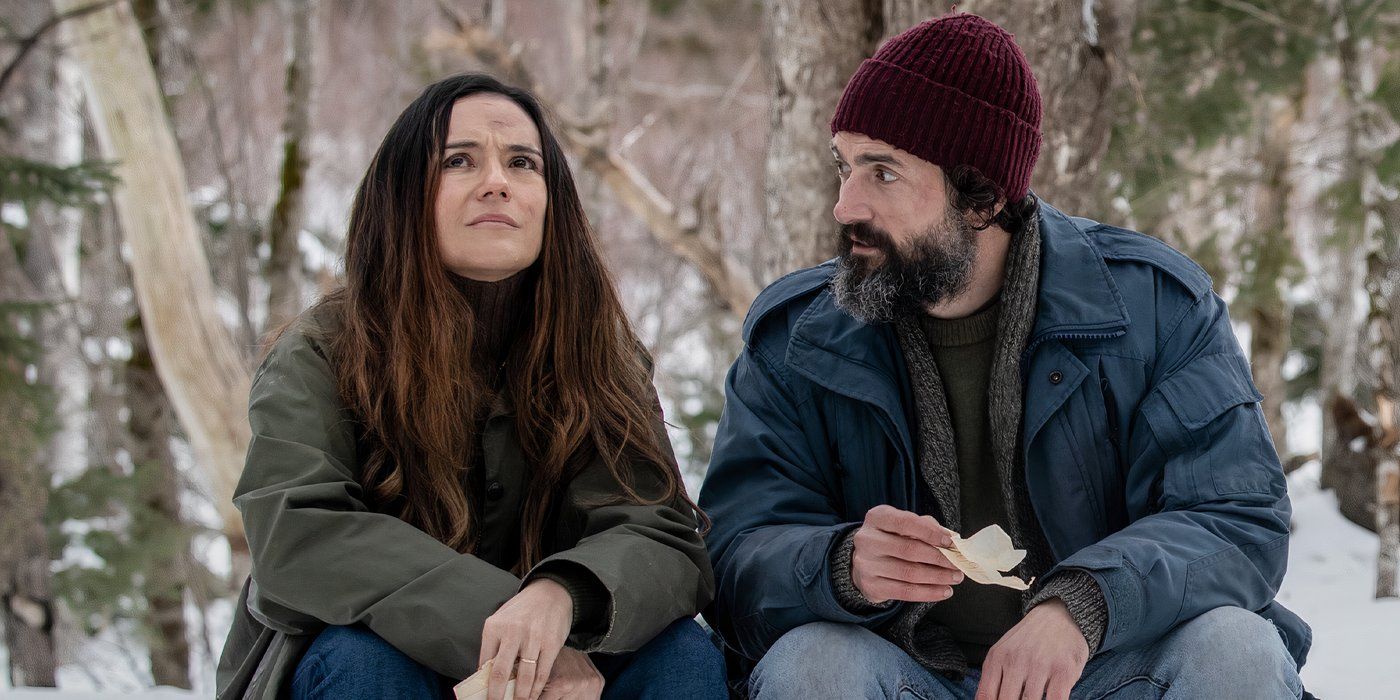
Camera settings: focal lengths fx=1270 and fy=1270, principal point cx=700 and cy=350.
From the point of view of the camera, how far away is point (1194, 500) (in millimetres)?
2297

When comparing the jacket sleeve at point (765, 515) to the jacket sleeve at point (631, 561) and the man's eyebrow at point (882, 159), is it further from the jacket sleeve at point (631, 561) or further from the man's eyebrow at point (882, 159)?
the man's eyebrow at point (882, 159)

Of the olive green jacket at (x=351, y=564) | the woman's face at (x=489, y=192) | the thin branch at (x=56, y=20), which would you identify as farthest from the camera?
the thin branch at (x=56, y=20)

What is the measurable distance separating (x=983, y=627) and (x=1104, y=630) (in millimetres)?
399

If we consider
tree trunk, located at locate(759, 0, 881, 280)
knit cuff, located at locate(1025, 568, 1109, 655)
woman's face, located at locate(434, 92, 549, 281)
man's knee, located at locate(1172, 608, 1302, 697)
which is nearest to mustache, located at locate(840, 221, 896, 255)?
woman's face, located at locate(434, 92, 549, 281)

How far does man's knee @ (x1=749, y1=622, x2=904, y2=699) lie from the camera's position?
2197 mm

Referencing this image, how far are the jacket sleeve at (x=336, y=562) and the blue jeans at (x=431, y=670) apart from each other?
32 mm

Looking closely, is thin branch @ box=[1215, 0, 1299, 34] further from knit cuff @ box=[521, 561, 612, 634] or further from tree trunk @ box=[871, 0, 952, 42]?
knit cuff @ box=[521, 561, 612, 634]

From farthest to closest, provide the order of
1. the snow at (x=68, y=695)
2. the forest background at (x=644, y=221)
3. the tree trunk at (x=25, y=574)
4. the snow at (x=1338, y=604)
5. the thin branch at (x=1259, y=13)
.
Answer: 1. the tree trunk at (x=25, y=574)
2. the thin branch at (x=1259, y=13)
3. the forest background at (x=644, y=221)
4. the snow at (x=68, y=695)
5. the snow at (x=1338, y=604)

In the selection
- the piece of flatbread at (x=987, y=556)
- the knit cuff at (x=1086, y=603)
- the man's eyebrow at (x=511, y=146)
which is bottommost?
the knit cuff at (x=1086, y=603)

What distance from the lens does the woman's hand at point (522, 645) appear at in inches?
82.7

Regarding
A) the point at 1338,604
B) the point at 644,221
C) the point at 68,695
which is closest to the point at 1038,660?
the point at 68,695

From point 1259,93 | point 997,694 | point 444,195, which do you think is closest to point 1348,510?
point 1259,93

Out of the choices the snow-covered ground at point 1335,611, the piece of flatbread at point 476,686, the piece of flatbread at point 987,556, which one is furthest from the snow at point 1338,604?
the piece of flatbread at point 476,686

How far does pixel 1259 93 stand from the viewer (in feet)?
22.1
